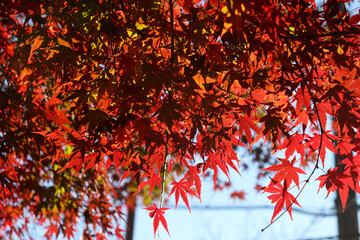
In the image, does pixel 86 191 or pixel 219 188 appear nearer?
pixel 86 191

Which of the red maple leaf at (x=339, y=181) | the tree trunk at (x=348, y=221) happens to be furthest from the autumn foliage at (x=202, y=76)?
the tree trunk at (x=348, y=221)

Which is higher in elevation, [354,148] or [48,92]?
[48,92]

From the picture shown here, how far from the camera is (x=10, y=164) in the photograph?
2.19 m

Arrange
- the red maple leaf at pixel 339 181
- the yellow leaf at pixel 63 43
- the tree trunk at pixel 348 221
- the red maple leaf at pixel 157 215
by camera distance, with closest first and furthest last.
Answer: the yellow leaf at pixel 63 43, the red maple leaf at pixel 339 181, the red maple leaf at pixel 157 215, the tree trunk at pixel 348 221

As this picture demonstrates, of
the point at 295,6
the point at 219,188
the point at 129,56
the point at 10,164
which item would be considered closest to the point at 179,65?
the point at 129,56

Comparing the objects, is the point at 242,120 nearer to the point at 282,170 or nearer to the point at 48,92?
the point at 282,170

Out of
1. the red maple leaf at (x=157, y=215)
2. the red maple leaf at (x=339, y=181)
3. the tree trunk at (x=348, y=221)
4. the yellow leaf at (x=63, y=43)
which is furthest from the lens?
the tree trunk at (x=348, y=221)

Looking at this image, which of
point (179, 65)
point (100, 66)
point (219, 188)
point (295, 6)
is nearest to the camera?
point (295, 6)

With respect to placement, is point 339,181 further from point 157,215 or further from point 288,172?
point 157,215

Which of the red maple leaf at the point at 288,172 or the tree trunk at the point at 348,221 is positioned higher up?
the red maple leaf at the point at 288,172

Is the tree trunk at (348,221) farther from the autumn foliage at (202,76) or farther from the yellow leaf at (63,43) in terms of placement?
the yellow leaf at (63,43)

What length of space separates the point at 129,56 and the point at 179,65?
0.24 meters

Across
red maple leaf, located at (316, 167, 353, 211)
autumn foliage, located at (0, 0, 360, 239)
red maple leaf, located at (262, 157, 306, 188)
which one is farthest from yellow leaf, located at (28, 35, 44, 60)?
red maple leaf, located at (316, 167, 353, 211)

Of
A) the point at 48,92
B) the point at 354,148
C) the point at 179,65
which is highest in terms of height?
the point at 48,92
